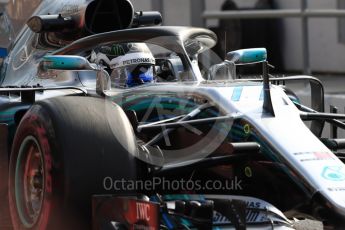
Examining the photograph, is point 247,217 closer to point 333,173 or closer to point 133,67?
point 333,173

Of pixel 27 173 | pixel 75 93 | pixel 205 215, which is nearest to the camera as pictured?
pixel 205 215

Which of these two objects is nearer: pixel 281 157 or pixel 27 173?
pixel 281 157

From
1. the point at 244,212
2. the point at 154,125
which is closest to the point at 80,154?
the point at 154,125

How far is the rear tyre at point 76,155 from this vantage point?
5.25 meters

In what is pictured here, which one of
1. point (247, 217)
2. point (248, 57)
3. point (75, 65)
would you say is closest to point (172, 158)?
point (247, 217)

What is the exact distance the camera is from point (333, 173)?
521 cm

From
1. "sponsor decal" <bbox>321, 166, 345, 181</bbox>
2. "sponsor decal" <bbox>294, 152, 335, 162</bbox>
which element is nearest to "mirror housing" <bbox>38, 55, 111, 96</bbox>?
"sponsor decal" <bbox>294, 152, 335, 162</bbox>

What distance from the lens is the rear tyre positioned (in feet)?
17.2

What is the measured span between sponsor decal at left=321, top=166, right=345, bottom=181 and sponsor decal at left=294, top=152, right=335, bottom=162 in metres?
0.08

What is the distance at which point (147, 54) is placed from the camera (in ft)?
22.2

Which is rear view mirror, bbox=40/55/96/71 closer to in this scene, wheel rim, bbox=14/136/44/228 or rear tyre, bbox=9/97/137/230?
rear tyre, bbox=9/97/137/230

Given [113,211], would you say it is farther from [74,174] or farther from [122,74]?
[122,74]

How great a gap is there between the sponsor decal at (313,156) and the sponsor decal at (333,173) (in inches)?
3.2

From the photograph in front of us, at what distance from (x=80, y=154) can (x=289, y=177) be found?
1164 millimetres
